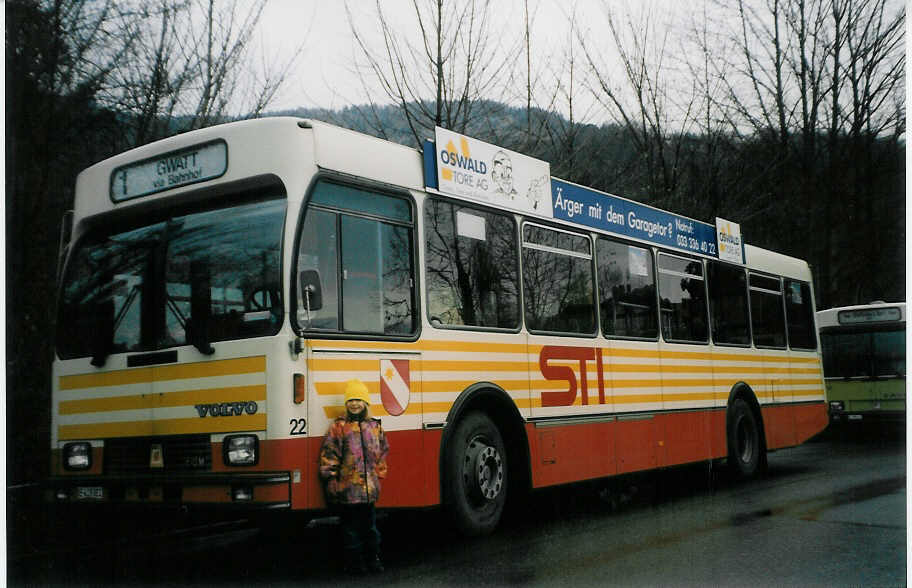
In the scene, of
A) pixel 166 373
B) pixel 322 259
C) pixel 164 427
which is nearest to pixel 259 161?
pixel 322 259

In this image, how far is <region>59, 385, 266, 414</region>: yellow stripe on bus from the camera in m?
6.16

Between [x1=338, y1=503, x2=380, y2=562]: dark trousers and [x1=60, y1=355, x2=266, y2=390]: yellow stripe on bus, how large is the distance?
1107 mm

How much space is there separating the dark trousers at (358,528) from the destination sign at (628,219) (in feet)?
12.6

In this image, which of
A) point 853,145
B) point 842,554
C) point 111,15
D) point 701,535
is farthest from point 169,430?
point 853,145

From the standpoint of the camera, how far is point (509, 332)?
26.9ft

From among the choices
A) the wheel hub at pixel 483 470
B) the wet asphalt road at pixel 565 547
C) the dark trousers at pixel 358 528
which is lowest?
the wet asphalt road at pixel 565 547

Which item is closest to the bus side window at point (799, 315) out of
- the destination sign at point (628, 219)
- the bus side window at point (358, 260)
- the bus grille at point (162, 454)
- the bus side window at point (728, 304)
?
the bus side window at point (728, 304)

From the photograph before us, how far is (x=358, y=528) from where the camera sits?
641 centimetres

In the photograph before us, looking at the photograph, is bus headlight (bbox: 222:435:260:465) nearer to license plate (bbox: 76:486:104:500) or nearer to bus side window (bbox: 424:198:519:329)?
license plate (bbox: 76:486:104:500)

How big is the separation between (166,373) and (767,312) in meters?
9.14

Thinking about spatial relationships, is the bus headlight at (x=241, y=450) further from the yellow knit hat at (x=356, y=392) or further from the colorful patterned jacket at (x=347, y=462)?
the yellow knit hat at (x=356, y=392)

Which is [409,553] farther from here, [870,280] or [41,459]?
[870,280]

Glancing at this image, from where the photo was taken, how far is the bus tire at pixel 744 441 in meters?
11.9

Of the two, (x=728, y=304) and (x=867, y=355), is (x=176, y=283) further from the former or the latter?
(x=867, y=355)
